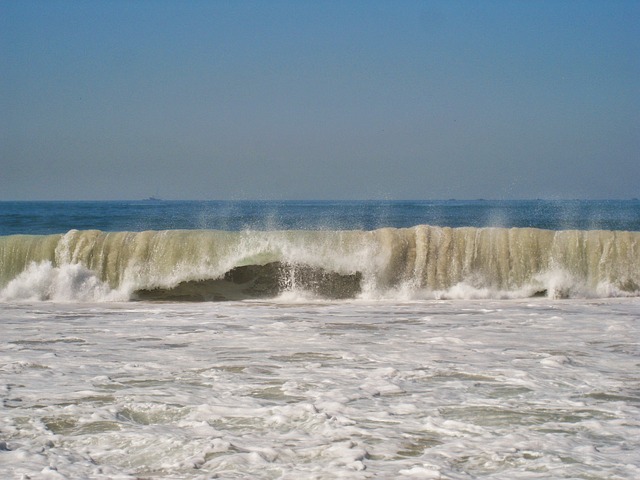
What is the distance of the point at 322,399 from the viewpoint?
6.20m

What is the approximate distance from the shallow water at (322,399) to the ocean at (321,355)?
24 millimetres

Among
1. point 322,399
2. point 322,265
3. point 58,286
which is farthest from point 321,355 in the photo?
point 58,286

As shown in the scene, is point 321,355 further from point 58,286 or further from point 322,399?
point 58,286

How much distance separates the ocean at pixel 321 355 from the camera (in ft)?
16.1

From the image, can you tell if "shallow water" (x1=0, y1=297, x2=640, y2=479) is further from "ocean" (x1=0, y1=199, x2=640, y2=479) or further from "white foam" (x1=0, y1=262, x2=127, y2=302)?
"white foam" (x1=0, y1=262, x2=127, y2=302)

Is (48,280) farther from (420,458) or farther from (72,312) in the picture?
(420,458)

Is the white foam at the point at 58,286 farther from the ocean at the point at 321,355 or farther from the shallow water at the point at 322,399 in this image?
the shallow water at the point at 322,399

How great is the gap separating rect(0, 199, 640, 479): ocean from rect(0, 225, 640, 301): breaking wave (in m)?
0.04

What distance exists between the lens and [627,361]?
7848 mm

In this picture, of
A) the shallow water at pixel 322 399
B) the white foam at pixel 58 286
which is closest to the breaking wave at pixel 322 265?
the white foam at pixel 58 286

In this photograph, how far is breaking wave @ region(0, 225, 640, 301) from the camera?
15312mm

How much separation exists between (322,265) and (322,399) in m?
9.74

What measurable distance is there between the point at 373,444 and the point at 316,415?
731 mm

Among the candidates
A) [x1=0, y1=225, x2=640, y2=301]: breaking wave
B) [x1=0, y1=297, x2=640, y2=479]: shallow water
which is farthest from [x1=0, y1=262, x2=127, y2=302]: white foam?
[x1=0, y1=297, x2=640, y2=479]: shallow water
